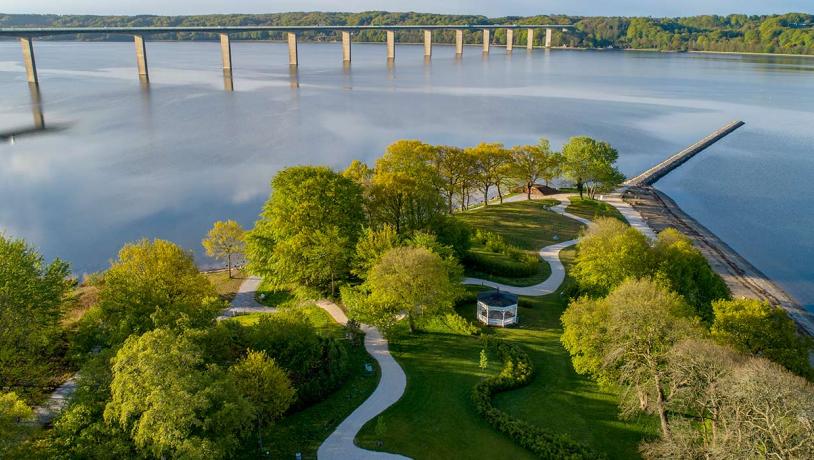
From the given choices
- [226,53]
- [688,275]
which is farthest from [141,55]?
[688,275]

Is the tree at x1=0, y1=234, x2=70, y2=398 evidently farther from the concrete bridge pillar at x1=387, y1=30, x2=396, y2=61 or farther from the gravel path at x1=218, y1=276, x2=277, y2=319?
the concrete bridge pillar at x1=387, y1=30, x2=396, y2=61

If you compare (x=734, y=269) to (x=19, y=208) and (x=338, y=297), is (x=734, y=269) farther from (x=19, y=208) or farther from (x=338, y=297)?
(x=19, y=208)

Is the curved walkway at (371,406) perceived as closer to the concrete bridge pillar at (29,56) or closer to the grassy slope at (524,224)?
the grassy slope at (524,224)

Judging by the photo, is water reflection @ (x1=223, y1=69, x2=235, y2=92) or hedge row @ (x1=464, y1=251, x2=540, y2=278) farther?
water reflection @ (x1=223, y1=69, x2=235, y2=92)

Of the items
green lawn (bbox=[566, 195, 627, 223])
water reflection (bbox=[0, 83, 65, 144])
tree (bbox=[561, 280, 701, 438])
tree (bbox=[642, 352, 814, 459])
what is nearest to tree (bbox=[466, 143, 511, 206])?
green lawn (bbox=[566, 195, 627, 223])

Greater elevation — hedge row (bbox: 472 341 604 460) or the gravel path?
hedge row (bbox: 472 341 604 460)

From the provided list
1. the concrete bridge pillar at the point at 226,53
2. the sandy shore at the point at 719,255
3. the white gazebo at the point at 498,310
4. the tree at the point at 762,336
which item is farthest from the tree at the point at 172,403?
the concrete bridge pillar at the point at 226,53
